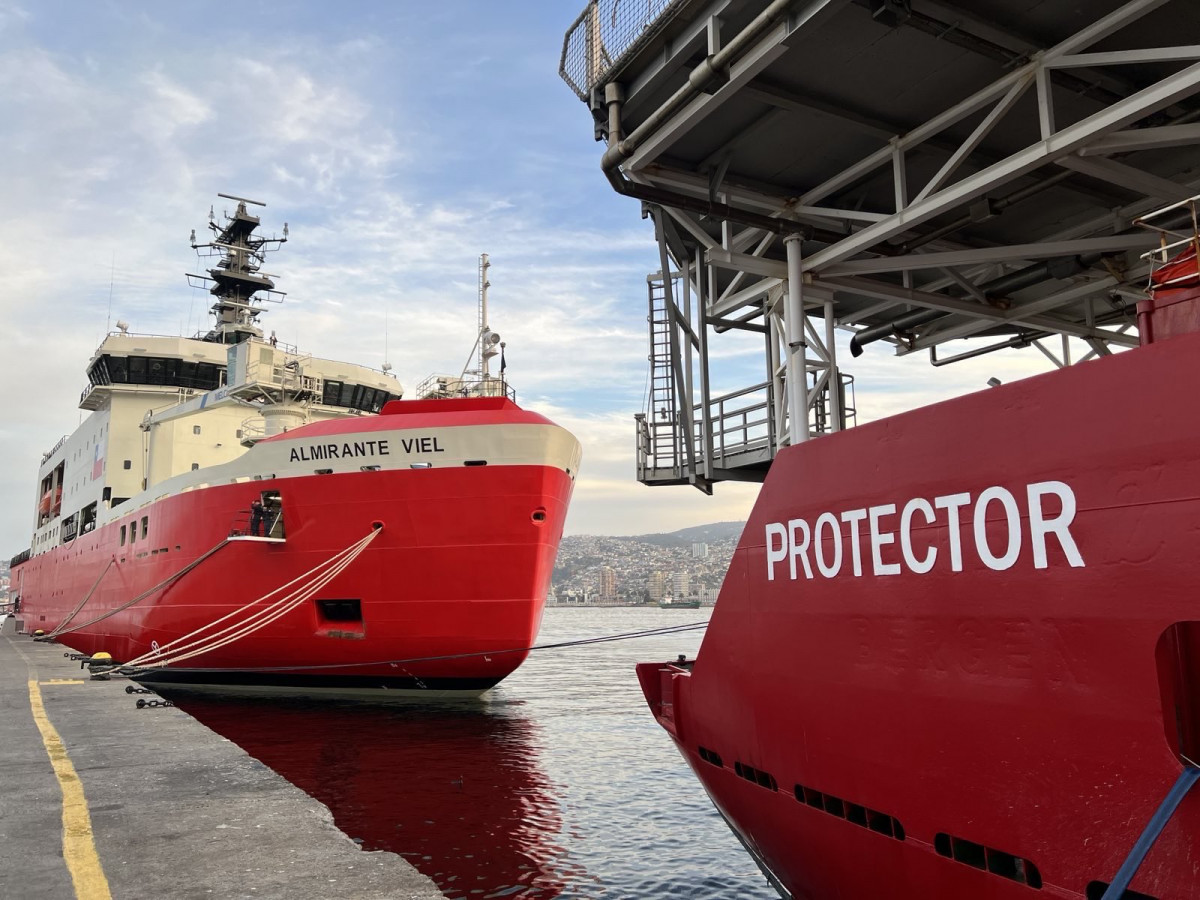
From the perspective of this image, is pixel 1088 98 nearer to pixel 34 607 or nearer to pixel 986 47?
pixel 986 47

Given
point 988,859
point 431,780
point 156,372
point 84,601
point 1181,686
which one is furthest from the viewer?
point 156,372

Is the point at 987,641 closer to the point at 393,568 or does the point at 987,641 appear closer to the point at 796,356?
the point at 796,356

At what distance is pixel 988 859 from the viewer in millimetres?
4227

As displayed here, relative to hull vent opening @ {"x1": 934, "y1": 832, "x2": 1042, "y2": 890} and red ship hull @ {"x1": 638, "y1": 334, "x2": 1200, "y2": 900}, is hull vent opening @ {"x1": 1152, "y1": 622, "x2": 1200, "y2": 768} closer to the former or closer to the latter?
red ship hull @ {"x1": 638, "y1": 334, "x2": 1200, "y2": 900}

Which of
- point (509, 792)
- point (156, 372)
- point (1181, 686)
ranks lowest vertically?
point (509, 792)

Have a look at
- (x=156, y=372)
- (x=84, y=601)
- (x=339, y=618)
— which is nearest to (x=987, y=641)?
(x=339, y=618)

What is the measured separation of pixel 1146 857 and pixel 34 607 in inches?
1645

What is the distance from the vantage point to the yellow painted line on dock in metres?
4.21

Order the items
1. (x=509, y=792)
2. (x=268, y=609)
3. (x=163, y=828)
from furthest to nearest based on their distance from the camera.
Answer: (x=268, y=609), (x=509, y=792), (x=163, y=828)

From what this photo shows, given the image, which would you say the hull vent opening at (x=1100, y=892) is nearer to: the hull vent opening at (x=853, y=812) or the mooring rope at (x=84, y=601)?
the hull vent opening at (x=853, y=812)

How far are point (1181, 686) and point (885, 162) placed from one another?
21.1 ft

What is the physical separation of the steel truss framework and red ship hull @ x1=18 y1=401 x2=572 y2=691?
14.8 feet

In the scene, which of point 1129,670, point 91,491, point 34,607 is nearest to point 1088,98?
point 1129,670

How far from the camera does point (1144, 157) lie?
8.91m
